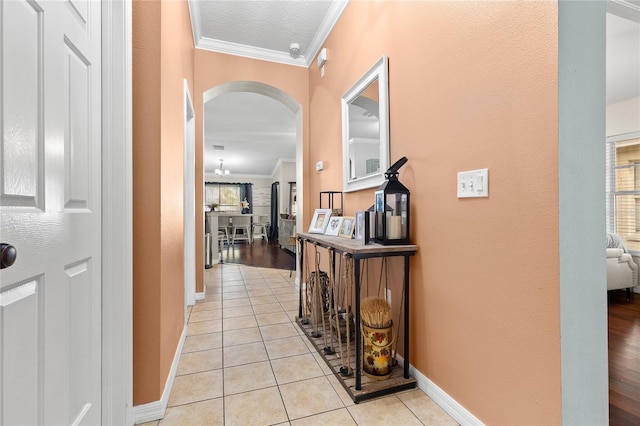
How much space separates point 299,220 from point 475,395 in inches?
102

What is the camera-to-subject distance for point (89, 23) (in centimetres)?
112

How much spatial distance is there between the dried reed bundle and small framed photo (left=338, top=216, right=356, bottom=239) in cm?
53

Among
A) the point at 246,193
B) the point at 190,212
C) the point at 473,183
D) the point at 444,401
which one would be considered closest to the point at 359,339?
the point at 444,401

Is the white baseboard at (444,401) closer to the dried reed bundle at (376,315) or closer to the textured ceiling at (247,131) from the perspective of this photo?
the dried reed bundle at (376,315)

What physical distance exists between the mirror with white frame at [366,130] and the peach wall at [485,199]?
87 mm

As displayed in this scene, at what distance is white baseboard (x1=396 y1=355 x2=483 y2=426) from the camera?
4.27 feet

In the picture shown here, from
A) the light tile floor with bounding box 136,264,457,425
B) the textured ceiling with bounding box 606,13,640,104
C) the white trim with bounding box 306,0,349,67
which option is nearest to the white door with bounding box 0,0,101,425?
the light tile floor with bounding box 136,264,457,425

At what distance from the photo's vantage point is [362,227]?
1.86m

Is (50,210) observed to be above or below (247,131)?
below

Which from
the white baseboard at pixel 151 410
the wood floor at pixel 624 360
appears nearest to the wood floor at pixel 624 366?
the wood floor at pixel 624 360

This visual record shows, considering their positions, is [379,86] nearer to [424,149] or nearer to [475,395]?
[424,149]

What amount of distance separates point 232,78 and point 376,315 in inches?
117

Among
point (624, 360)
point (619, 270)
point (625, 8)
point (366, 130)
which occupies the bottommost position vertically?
point (624, 360)

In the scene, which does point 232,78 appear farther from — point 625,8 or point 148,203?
point 625,8
